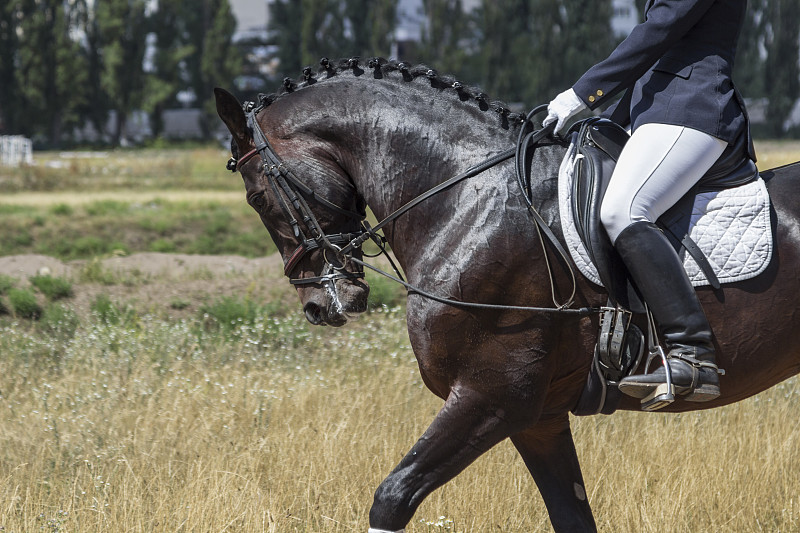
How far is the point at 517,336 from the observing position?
11.1ft

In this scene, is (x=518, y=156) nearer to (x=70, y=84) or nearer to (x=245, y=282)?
(x=245, y=282)

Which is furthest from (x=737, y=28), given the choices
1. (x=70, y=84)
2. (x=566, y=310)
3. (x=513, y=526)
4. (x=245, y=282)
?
(x=70, y=84)

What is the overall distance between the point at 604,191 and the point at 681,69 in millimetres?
545

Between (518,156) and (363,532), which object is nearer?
(518,156)

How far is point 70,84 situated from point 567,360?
50.6 meters

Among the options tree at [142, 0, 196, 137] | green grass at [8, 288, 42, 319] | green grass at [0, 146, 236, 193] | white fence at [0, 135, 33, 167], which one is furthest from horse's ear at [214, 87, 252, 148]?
tree at [142, 0, 196, 137]

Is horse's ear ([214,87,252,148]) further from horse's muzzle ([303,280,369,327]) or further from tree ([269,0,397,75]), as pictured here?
tree ([269,0,397,75])

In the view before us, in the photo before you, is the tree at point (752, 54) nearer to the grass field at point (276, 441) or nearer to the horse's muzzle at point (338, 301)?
the grass field at point (276, 441)

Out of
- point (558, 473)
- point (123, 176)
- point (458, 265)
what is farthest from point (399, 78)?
point (123, 176)

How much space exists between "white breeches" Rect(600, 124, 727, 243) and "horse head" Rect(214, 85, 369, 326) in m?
1.00

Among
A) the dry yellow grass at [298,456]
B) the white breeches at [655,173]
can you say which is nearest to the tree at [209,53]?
the dry yellow grass at [298,456]

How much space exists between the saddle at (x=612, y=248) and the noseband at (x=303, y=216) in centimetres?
89

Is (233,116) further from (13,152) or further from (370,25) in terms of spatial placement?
(370,25)

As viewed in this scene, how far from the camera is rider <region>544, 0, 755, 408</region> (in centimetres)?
327
